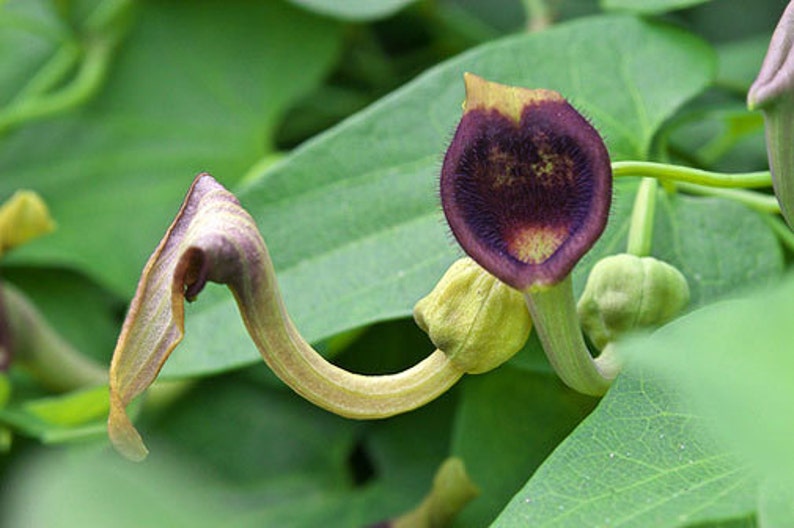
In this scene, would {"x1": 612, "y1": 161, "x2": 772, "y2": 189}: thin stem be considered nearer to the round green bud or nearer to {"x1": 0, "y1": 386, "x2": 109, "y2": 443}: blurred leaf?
the round green bud

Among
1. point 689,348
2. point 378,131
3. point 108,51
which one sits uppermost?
point 689,348

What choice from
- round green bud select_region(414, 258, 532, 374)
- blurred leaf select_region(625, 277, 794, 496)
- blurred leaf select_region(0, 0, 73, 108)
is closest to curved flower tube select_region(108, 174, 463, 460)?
round green bud select_region(414, 258, 532, 374)

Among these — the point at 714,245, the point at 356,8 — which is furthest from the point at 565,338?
the point at 356,8

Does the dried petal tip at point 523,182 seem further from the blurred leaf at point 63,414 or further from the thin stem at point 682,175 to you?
the blurred leaf at point 63,414

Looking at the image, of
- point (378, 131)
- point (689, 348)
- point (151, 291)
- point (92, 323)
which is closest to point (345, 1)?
point (378, 131)

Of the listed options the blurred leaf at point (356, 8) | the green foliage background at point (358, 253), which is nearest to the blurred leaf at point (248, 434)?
the green foliage background at point (358, 253)

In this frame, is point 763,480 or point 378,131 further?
point 378,131

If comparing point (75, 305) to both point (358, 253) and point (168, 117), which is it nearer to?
point (168, 117)

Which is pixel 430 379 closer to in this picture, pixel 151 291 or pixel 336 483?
pixel 151 291
